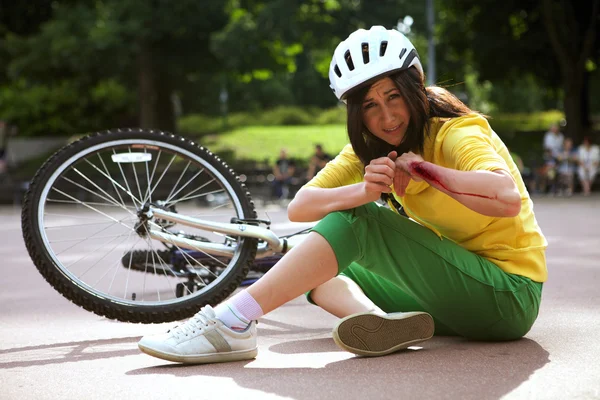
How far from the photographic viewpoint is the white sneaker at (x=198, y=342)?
346cm

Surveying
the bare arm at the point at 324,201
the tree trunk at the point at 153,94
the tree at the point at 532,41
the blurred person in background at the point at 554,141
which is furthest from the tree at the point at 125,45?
the bare arm at the point at 324,201

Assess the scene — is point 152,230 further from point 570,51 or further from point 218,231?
point 570,51

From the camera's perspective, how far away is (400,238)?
3.45 m

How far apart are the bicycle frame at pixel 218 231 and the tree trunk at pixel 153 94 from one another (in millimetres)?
24419

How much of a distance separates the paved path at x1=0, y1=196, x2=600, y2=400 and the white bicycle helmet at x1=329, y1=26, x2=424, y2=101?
1071mm

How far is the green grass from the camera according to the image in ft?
96.0

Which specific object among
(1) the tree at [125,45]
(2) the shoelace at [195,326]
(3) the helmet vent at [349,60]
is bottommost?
(2) the shoelace at [195,326]

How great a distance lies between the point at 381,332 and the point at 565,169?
19484 mm

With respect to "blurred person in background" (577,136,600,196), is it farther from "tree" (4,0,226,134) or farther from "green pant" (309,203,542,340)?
"green pant" (309,203,542,340)

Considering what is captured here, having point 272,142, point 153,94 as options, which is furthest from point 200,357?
point 272,142

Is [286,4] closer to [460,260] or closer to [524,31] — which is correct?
[524,31]

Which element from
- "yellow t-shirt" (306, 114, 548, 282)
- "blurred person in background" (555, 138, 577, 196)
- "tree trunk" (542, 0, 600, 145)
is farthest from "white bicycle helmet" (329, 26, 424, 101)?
"tree trunk" (542, 0, 600, 145)

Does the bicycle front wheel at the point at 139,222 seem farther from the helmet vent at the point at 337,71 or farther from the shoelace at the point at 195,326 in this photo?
the helmet vent at the point at 337,71

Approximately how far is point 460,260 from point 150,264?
5.87 feet
